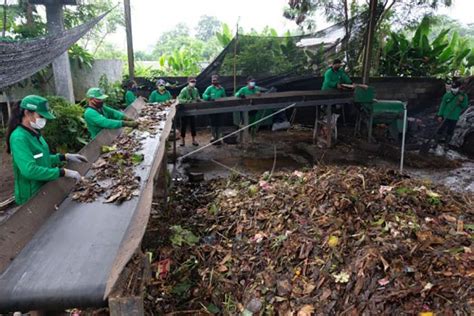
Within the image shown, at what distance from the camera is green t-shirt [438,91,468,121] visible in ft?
25.7

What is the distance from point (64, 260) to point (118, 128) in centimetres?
320

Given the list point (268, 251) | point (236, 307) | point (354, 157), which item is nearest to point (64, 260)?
point (236, 307)

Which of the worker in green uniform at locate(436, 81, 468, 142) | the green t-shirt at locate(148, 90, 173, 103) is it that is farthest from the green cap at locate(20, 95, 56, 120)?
the worker in green uniform at locate(436, 81, 468, 142)

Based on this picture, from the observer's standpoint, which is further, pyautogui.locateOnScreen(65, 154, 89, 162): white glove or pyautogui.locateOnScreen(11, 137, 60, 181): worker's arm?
pyautogui.locateOnScreen(65, 154, 89, 162): white glove

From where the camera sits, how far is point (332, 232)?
9.68 feet

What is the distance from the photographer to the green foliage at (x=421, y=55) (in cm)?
1087

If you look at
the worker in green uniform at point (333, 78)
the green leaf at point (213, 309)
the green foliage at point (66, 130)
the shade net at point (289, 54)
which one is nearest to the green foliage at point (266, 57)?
the shade net at point (289, 54)

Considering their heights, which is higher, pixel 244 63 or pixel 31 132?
pixel 244 63

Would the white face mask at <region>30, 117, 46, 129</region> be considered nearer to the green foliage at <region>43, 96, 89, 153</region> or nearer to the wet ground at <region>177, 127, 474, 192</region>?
the wet ground at <region>177, 127, 474, 192</region>

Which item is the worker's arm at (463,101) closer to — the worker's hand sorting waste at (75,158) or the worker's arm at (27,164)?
the worker's hand sorting waste at (75,158)

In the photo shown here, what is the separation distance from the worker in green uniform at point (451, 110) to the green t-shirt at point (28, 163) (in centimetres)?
811

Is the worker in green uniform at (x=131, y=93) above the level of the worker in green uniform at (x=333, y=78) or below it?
below

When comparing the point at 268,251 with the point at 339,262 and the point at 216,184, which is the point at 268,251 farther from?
the point at 216,184

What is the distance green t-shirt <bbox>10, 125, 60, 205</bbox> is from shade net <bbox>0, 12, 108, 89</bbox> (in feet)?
6.72
